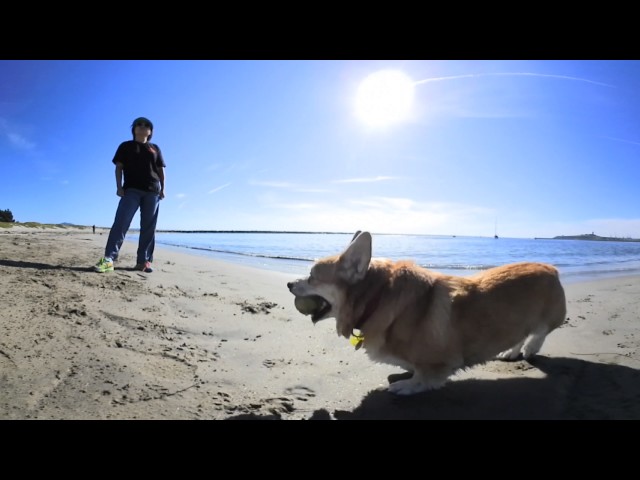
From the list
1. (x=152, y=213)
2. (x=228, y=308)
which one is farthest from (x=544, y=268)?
(x=152, y=213)

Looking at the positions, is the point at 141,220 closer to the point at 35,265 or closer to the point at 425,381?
the point at 35,265

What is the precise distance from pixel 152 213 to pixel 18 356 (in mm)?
4696

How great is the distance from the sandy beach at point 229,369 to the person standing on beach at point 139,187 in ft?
5.47

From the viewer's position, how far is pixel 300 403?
2.58 metres

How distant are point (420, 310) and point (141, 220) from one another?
20.5ft

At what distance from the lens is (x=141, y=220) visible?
6.87m

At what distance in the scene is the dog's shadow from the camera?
2426 millimetres

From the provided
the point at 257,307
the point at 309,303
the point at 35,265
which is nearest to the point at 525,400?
the point at 309,303

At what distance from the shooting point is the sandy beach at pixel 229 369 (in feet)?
7.70

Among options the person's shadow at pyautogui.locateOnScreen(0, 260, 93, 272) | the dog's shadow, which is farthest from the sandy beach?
the person's shadow at pyautogui.locateOnScreen(0, 260, 93, 272)

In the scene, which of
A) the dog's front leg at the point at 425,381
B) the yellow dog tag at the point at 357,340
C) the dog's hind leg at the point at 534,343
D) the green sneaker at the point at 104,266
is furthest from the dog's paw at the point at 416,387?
the green sneaker at the point at 104,266

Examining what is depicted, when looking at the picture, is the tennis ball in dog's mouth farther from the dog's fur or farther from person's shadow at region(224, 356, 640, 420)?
person's shadow at region(224, 356, 640, 420)
